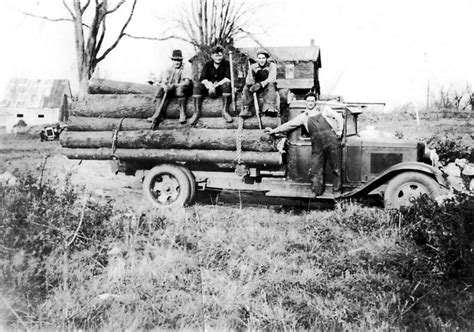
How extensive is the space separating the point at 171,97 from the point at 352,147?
2.92m

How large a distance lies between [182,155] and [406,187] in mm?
3277

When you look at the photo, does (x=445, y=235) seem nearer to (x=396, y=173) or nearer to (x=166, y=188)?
(x=396, y=173)

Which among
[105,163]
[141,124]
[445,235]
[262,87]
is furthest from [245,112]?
[105,163]

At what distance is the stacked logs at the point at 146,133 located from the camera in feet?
21.1

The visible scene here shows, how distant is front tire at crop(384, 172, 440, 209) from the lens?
224 inches

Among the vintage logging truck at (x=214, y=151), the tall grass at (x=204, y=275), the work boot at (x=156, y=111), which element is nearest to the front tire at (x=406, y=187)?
the vintage logging truck at (x=214, y=151)

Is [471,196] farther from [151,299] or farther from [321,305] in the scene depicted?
[151,299]

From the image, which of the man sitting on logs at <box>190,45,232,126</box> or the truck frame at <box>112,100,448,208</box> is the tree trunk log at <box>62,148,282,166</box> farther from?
the man sitting on logs at <box>190,45,232,126</box>

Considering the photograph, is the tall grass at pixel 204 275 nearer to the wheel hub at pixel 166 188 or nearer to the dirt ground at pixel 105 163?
the dirt ground at pixel 105 163

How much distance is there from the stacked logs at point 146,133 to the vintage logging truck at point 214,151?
15mm

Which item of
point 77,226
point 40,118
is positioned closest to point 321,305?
point 77,226

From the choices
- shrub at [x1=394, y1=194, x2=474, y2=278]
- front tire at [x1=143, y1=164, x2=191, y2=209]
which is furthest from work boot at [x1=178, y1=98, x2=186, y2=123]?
shrub at [x1=394, y1=194, x2=474, y2=278]

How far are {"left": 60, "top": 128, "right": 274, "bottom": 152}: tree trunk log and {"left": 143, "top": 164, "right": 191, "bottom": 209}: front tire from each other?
38 centimetres

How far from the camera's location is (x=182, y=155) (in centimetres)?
667
